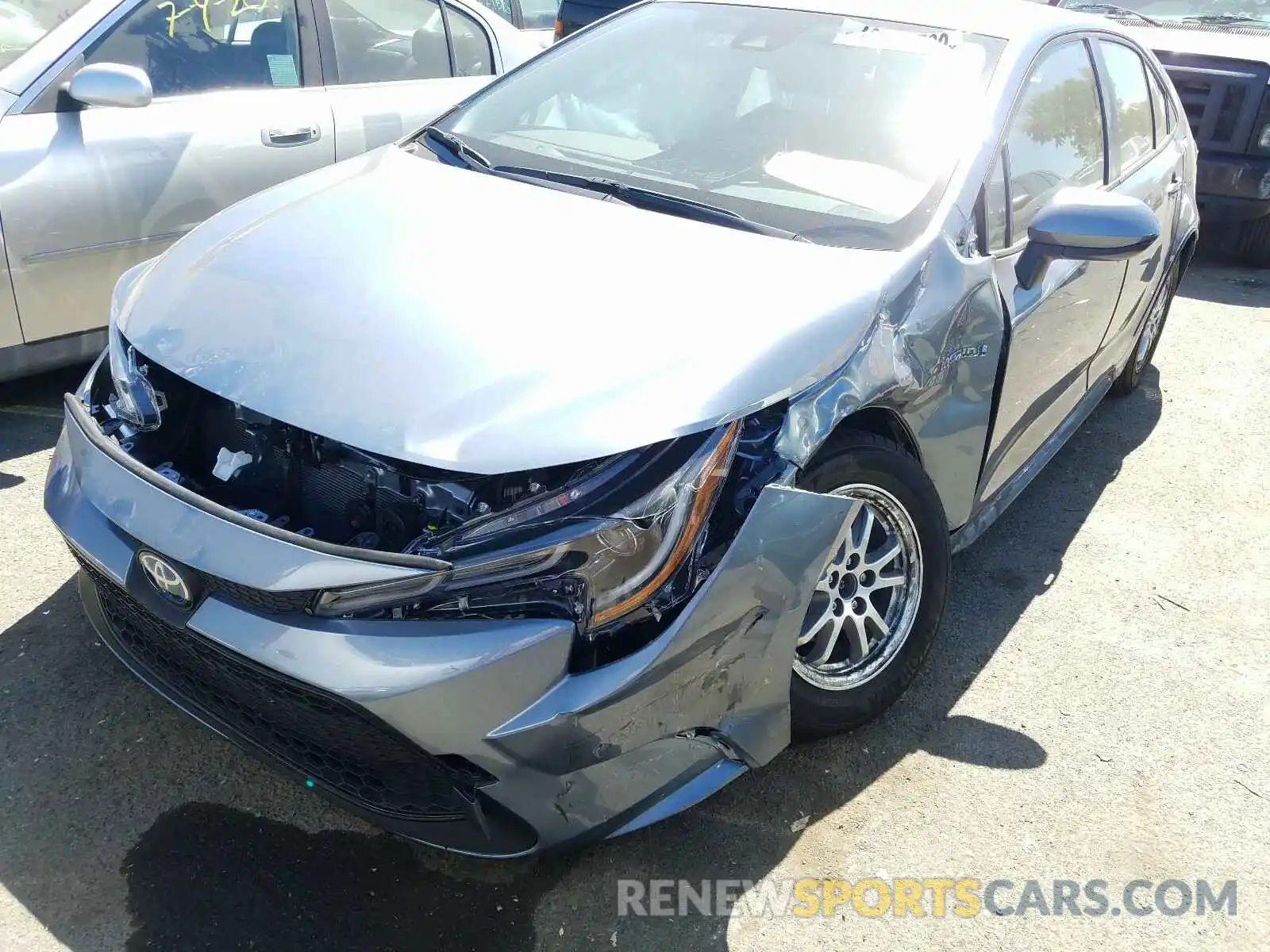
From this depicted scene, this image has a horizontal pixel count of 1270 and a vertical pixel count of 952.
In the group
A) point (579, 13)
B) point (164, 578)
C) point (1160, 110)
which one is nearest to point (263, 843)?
point (164, 578)

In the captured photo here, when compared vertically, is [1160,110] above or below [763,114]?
below

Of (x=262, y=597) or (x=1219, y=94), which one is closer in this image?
(x=262, y=597)

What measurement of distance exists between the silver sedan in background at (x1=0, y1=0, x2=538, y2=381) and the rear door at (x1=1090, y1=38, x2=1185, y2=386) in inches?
109

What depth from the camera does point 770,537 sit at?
6.93ft

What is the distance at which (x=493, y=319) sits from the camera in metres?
2.23

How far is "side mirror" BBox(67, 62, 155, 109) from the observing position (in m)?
3.53

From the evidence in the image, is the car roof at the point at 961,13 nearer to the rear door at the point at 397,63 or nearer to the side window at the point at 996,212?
the side window at the point at 996,212

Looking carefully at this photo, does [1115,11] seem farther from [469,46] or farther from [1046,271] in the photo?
[1046,271]

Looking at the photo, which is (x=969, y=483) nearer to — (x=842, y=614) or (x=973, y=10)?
(x=842, y=614)

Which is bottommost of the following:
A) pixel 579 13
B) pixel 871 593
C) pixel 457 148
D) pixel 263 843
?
pixel 263 843

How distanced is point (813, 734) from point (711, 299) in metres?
1.05

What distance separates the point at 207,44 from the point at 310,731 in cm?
311

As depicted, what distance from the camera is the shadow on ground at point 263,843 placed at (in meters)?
2.15

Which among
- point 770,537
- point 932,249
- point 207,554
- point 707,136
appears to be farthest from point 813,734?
point 707,136
